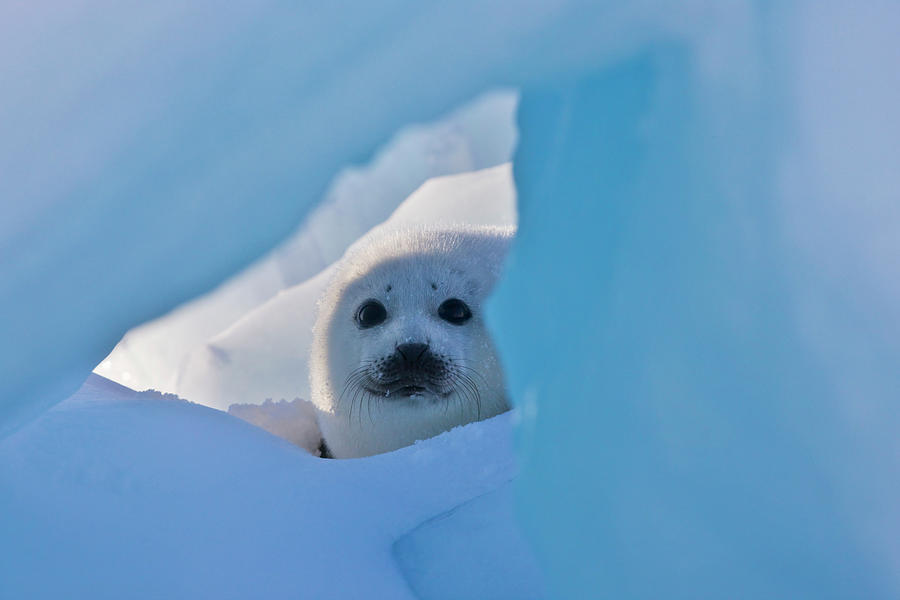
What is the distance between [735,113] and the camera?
1.30 metres

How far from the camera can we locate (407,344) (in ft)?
9.40

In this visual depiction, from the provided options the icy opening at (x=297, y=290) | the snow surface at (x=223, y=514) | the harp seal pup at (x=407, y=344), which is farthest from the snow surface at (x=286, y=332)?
the snow surface at (x=223, y=514)

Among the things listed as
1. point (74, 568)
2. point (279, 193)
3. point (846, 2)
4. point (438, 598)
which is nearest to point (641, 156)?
point (846, 2)

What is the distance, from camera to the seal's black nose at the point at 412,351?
2.86 metres

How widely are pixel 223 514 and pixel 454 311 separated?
1.64 metres

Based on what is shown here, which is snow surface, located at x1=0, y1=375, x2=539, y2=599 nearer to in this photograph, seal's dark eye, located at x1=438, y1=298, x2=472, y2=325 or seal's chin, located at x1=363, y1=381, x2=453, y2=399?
seal's chin, located at x1=363, y1=381, x2=453, y2=399

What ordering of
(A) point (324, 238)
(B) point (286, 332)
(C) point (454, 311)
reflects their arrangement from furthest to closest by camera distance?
1. (B) point (286, 332)
2. (A) point (324, 238)
3. (C) point (454, 311)

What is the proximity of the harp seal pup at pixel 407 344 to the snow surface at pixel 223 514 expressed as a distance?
1.00 metres

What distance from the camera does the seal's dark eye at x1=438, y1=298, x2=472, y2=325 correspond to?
10.0ft

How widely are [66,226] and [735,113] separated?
917 millimetres

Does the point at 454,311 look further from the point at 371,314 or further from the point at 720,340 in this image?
the point at 720,340

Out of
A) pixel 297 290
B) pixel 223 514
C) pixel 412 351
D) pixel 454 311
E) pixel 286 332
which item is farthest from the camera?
pixel 286 332

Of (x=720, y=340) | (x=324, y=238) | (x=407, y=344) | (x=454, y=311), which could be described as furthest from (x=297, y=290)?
(x=720, y=340)

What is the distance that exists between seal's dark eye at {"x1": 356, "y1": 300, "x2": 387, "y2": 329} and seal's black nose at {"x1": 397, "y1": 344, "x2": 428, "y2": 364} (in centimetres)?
26
